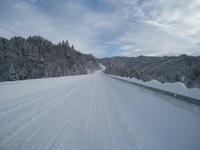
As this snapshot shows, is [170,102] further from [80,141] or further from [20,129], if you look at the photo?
[20,129]

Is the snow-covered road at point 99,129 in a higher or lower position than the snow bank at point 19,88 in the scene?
lower

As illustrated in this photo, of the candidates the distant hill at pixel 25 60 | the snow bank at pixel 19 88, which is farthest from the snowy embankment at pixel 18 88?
the distant hill at pixel 25 60

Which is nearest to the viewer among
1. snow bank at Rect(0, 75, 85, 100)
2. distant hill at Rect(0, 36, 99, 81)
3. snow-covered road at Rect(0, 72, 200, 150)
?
snow-covered road at Rect(0, 72, 200, 150)

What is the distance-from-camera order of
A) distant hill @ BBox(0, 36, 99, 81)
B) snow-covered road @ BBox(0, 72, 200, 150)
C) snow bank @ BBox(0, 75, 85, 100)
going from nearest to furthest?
snow-covered road @ BBox(0, 72, 200, 150) → snow bank @ BBox(0, 75, 85, 100) → distant hill @ BBox(0, 36, 99, 81)

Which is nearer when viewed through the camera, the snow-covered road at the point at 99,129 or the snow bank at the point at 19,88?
the snow-covered road at the point at 99,129

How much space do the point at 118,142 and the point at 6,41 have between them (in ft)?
257

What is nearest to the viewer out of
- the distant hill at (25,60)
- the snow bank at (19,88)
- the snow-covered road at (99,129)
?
the snow-covered road at (99,129)

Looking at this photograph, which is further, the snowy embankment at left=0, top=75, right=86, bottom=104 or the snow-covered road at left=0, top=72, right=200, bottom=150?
the snowy embankment at left=0, top=75, right=86, bottom=104

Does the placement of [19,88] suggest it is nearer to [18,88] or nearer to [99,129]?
[18,88]

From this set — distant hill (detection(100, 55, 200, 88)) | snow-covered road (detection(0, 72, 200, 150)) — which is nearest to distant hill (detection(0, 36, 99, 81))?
distant hill (detection(100, 55, 200, 88))

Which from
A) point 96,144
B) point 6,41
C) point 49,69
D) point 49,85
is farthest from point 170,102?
point 49,69

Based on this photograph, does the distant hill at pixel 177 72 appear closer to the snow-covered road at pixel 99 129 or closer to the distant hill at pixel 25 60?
the snow-covered road at pixel 99 129

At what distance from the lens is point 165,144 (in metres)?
5.27

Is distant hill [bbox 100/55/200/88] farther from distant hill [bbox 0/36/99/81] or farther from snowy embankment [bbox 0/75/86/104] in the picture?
distant hill [bbox 0/36/99/81]
